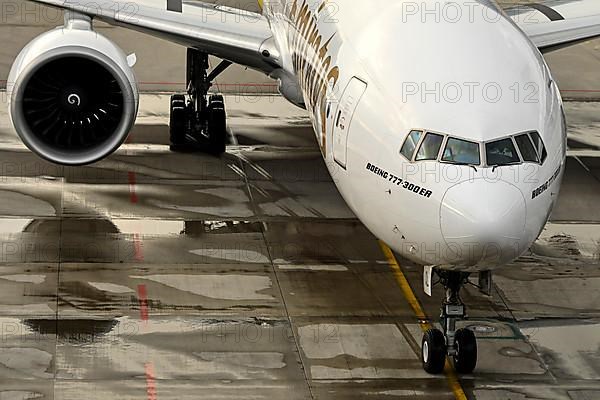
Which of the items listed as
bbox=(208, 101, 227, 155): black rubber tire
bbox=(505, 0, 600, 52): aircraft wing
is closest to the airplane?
bbox=(208, 101, 227, 155): black rubber tire

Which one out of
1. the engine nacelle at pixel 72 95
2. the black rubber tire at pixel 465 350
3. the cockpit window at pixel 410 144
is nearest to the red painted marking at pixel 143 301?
the engine nacelle at pixel 72 95

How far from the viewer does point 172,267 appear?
17.0 metres

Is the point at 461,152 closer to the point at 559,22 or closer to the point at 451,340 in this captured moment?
the point at 451,340

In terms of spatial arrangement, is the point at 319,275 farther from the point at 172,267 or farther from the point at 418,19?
the point at 418,19

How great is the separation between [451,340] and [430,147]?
7.22ft

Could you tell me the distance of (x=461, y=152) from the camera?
13.1 meters

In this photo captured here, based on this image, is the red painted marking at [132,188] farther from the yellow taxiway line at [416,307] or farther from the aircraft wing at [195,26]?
the yellow taxiway line at [416,307]

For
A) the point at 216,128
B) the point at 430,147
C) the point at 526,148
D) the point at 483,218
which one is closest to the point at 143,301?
the point at 430,147

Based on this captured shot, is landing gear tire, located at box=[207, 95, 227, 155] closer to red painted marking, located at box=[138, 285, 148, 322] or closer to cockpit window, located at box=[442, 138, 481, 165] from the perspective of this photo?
red painted marking, located at box=[138, 285, 148, 322]

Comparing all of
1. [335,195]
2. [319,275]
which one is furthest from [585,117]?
[319,275]

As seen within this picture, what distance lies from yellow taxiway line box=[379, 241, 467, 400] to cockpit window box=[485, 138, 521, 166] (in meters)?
2.50

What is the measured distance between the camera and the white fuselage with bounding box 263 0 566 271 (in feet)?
42.7

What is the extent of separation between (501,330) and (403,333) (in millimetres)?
1091

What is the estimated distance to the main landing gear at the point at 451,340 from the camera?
1415 cm
